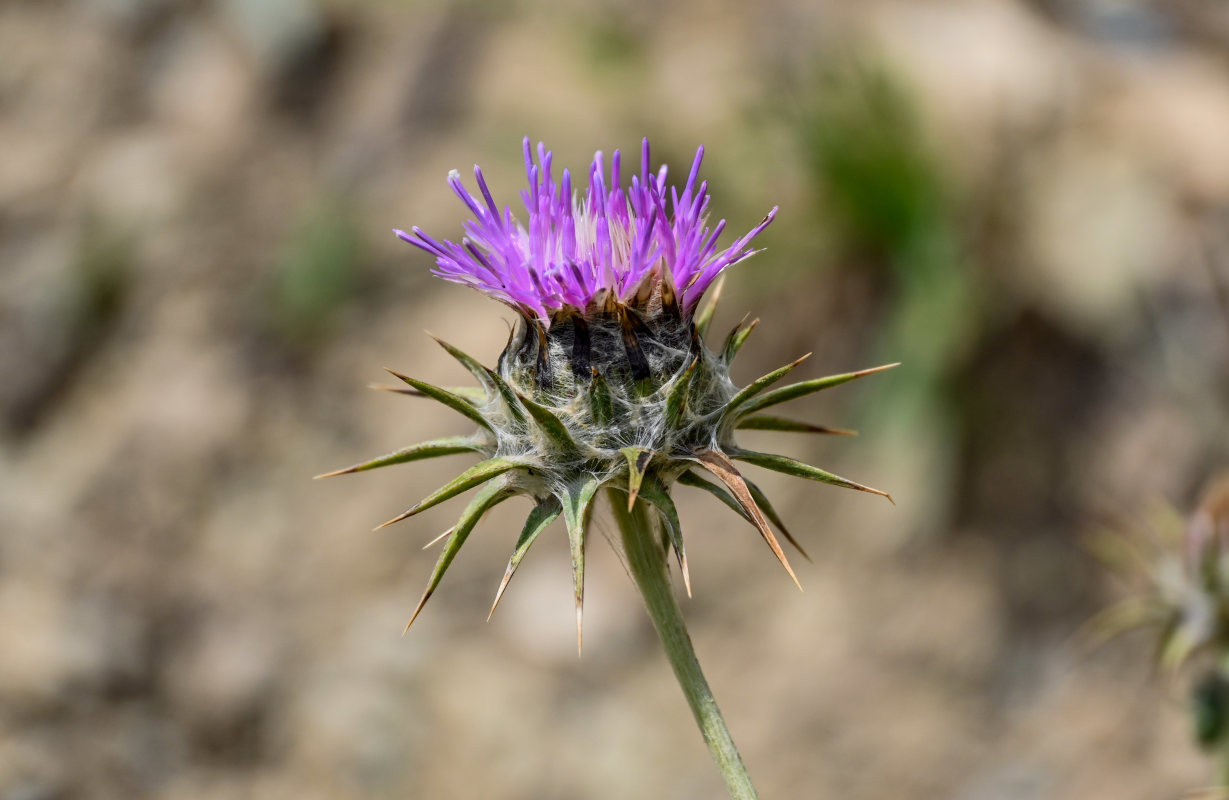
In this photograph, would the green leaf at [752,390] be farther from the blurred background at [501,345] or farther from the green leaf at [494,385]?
the blurred background at [501,345]

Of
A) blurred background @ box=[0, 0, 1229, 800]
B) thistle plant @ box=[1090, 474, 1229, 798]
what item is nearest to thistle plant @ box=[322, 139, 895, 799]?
thistle plant @ box=[1090, 474, 1229, 798]

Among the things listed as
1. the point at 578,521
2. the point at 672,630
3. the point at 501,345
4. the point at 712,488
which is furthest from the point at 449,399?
the point at 501,345

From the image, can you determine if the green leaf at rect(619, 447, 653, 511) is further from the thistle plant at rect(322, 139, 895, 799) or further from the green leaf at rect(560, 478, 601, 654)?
the green leaf at rect(560, 478, 601, 654)

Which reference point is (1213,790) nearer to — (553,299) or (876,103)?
(553,299)

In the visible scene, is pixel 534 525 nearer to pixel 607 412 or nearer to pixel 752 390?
pixel 607 412

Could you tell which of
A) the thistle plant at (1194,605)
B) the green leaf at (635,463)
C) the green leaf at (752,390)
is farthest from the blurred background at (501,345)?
the green leaf at (635,463)

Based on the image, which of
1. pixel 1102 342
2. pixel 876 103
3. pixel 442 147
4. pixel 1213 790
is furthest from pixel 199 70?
pixel 1213 790

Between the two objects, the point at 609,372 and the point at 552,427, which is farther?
the point at 609,372
